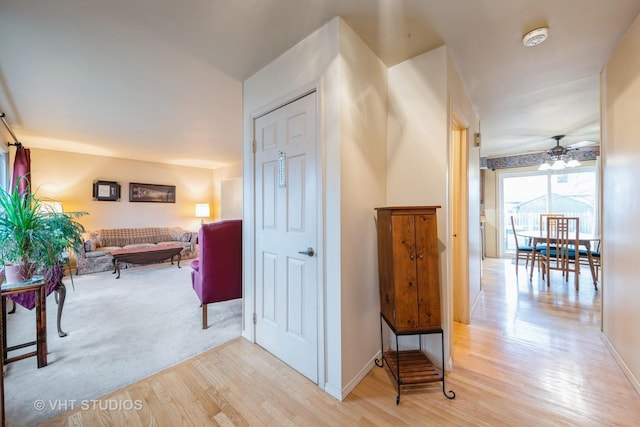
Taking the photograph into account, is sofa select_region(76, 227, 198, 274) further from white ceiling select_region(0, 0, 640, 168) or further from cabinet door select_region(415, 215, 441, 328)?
cabinet door select_region(415, 215, 441, 328)

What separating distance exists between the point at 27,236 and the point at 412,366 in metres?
2.97

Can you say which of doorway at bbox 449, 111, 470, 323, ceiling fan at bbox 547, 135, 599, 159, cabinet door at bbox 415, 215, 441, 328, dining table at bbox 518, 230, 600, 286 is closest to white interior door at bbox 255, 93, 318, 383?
cabinet door at bbox 415, 215, 441, 328

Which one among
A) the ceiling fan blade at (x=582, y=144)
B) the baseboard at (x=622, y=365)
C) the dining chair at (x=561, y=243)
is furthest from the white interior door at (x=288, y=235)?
the ceiling fan blade at (x=582, y=144)

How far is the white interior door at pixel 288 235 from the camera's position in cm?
172

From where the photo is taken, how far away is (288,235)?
188 cm

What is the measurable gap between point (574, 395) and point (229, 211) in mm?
6823

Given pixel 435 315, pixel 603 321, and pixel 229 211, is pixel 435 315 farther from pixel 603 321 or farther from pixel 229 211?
pixel 229 211

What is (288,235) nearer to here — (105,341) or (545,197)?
(105,341)

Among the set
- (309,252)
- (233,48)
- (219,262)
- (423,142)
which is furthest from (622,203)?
Result: (219,262)

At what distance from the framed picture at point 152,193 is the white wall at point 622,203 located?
773cm

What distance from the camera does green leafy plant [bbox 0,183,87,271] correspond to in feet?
5.84

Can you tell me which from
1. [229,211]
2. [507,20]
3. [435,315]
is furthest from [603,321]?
[229,211]

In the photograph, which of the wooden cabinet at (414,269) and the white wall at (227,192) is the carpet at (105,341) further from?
the white wall at (227,192)

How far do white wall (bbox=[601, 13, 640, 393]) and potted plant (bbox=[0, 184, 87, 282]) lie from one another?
4.26 meters
